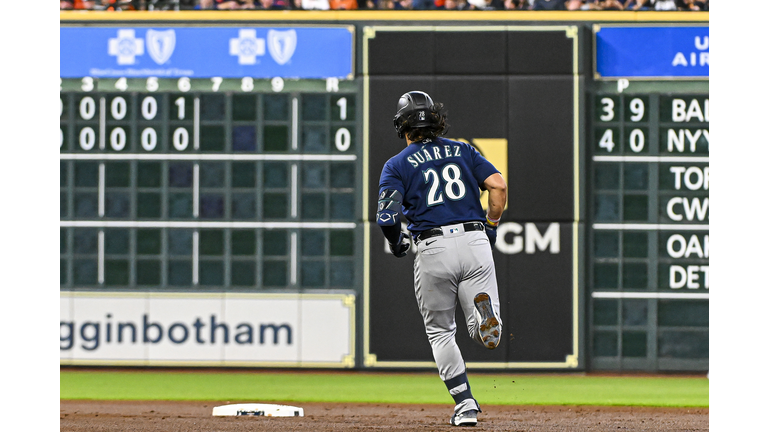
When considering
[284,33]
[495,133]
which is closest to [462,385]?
[495,133]

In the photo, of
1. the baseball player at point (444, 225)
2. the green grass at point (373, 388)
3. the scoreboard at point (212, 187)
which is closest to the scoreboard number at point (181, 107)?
the scoreboard at point (212, 187)

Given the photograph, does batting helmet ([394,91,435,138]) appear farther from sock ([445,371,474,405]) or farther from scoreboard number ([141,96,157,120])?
scoreboard number ([141,96,157,120])

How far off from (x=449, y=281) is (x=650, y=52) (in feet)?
18.5

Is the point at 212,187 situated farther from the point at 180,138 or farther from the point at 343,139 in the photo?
the point at 343,139

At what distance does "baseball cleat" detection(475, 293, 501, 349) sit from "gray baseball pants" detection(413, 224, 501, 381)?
55 mm

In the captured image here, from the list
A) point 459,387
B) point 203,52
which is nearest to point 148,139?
point 203,52

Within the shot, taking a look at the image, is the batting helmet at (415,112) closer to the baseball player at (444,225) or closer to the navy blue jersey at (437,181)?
the baseball player at (444,225)

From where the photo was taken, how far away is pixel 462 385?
5785 millimetres

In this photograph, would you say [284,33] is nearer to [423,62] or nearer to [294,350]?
[423,62]

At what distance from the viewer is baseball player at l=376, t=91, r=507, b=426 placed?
18.9 ft

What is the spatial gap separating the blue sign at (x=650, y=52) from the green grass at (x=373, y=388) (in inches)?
135

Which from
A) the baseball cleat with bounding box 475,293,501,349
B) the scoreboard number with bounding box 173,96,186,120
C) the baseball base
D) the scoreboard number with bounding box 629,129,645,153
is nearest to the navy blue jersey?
the baseball cleat with bounding box 475,293,501,349

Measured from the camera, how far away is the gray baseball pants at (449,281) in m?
5.76

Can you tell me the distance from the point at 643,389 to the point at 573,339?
104cm
